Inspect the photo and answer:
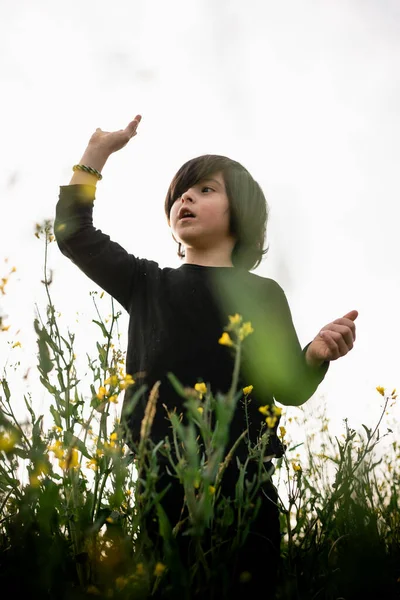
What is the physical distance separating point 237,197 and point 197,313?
757 mm

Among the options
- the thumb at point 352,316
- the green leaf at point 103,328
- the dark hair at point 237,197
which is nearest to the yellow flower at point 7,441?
the green leaf at point 103,328

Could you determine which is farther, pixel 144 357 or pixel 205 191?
pixel 205 191

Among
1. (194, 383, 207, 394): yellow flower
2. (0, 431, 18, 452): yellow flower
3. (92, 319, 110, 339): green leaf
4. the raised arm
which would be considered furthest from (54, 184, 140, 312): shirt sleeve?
(0, 431, 18, 452): yellow flower

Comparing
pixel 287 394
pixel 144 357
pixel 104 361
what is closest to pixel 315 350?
pixel 287 394

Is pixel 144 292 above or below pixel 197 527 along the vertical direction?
above

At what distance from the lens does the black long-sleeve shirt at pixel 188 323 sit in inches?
76.6

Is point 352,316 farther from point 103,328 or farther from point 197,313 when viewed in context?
point 103,328

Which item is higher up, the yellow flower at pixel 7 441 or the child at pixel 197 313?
the child at pixel 197 313

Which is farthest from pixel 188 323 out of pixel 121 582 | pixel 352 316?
pixel 121 582

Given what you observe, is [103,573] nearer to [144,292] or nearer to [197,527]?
[197,527]

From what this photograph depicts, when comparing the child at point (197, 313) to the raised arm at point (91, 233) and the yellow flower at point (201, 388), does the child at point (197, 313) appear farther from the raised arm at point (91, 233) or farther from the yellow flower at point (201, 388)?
the yellow flower at point (201, 388)

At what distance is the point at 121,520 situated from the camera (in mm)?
1322

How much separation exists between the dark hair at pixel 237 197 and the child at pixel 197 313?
5 cm

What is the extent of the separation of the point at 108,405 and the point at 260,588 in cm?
76
